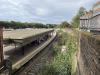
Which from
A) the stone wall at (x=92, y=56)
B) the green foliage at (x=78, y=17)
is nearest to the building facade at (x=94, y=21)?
the stone wall at (x=92, y=56)

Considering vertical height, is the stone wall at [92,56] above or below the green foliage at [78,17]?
below

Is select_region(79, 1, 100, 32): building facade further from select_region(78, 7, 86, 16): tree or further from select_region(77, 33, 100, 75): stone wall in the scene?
select_region(78, 7, 86, 16): tree

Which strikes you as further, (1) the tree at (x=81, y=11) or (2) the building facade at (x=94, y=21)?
(1) the tree at (x=81, y=11)

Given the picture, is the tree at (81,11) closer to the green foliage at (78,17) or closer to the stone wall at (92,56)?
the green foliage at (78,17)

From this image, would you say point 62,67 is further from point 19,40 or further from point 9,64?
point 19,40

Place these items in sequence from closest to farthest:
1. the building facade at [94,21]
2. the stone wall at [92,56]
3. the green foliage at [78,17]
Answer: the stone wall at [92,56] < the building facade at [94,21] < the green foliage at [78,17]

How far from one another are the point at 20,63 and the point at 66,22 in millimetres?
68604

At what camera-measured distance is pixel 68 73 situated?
10688 millimetres

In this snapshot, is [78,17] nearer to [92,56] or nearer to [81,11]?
[81,11]

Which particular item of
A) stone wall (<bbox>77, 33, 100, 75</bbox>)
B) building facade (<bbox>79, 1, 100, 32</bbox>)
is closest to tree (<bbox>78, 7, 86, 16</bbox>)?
building facade (<bbox>79, 1, 100, 32</bbox>)

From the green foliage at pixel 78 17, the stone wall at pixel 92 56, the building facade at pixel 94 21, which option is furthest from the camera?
the green foliage at pixel 78 17

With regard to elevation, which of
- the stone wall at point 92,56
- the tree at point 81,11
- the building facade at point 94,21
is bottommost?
the stone wall at point 92,56

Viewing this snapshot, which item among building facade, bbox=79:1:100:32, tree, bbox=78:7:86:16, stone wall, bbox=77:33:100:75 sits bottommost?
stone wall, bbox=77:33:100:75

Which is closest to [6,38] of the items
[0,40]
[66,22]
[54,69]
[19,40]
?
[19,40]
